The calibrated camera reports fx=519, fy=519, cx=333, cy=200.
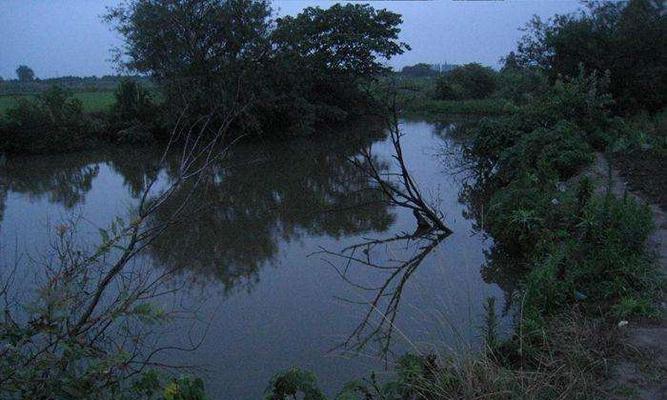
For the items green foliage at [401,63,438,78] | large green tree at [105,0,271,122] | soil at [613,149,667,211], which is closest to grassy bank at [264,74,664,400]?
soil at [613,149,667,211]

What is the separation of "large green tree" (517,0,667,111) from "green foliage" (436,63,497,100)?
20.6m

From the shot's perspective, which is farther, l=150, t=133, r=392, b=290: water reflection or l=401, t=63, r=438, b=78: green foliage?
l=401, t=63, r=438, b=78: green foliage

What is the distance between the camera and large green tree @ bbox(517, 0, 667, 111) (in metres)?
17.1

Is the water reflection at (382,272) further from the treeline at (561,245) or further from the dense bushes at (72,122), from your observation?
the dense bushes at (72,122)

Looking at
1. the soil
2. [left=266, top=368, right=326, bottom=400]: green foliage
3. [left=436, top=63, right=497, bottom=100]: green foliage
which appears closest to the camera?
[left=266, top=368, right=326, bottom=400]: green foliage

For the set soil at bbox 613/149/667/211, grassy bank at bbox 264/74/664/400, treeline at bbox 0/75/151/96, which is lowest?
grassy bank at bbox 264/74/664/400

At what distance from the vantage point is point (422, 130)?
26375 millimetres

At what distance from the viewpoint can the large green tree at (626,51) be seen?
56.0 feet

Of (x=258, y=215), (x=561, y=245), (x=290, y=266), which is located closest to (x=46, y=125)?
(x=258, y=215)

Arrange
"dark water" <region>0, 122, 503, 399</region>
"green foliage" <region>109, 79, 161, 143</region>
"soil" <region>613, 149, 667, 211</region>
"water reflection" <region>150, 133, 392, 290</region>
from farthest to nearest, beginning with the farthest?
"green foliage" <region>109, 79, 161, 143</region> < "soil" <region>613, 149, 667, 211</region> < "water reflection" <region>150, 133, 392, 290</region> < "dark water" <region>0, 122, 503, 399</region>

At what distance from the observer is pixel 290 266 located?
786cm

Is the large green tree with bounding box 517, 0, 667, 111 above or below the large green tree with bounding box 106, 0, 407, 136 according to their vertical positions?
below

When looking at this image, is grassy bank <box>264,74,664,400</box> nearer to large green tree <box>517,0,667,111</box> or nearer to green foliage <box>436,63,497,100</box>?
large green tree <box>517,0,667,111</box>

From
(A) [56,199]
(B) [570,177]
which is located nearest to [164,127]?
(A) [56,199]
